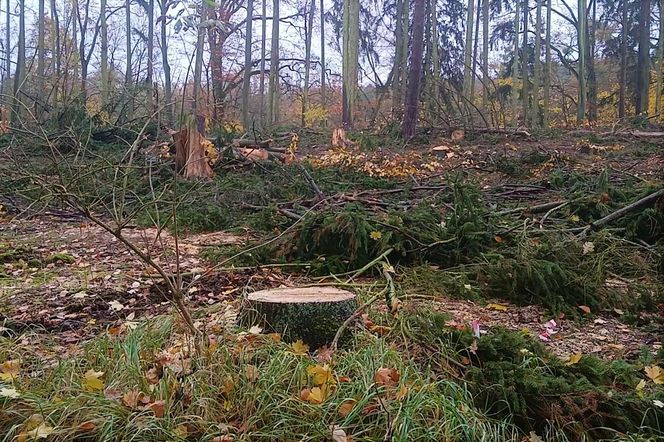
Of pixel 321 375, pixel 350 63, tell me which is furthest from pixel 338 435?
pixel 350 63

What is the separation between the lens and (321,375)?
247 cm

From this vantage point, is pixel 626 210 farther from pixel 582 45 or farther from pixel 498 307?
pixel 582 45

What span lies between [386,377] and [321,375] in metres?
0.29

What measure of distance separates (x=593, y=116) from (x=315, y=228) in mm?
19707

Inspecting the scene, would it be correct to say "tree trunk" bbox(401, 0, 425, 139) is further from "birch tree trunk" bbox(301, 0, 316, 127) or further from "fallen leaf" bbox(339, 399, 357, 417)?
→ "birch tree trunk" bbox(301, 0, 316, 127)

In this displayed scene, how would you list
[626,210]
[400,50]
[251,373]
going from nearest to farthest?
1. [251,373]
2. [626,210]
3. [400,50]

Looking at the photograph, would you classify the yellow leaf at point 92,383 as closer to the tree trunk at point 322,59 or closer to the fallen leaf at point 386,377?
the fallen leaf at point 386,377

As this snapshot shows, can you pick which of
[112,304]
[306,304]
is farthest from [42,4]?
[306,304]

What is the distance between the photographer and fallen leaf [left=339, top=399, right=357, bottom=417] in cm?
226

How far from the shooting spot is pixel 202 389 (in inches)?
94.2

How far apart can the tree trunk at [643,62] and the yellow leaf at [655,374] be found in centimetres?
1899

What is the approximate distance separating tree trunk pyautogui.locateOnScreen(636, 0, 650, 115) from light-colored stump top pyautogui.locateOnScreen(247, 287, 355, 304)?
63.1ft

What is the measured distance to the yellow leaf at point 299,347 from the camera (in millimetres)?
2787

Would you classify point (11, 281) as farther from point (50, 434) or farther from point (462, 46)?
point (462, 46)
